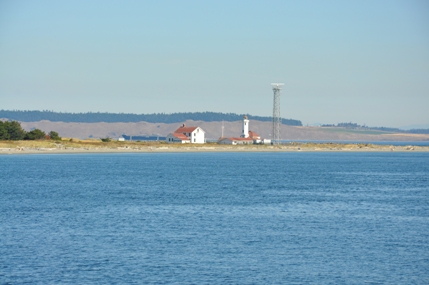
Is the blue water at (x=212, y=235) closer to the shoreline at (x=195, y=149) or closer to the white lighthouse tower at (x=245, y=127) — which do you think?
the shoreline at (x=195, y=149)

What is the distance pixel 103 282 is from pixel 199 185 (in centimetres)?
3492

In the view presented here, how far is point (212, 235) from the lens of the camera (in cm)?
2936

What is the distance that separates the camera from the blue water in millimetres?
22375

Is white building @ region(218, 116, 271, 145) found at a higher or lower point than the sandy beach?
higher

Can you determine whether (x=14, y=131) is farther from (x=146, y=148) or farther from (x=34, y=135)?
(x=146, y=148)

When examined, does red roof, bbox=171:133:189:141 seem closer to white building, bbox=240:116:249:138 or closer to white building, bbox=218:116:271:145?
white building, bbox=218:116:271:145

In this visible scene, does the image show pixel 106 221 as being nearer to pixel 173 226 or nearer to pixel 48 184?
pixel 173 226

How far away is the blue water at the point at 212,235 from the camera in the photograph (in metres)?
22.4

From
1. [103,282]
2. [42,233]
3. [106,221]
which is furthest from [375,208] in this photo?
[103,282]

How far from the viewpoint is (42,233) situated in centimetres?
2938

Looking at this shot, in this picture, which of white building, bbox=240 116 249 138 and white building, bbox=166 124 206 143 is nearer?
white building, bbox=166 124 206 143

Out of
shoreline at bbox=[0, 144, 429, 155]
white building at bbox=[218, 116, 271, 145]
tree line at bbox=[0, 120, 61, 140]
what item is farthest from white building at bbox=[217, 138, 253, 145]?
tree line at bbox=[0, 120, 61, 140]

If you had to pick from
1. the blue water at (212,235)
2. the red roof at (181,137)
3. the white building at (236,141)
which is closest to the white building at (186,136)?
the red roof at (181,137)

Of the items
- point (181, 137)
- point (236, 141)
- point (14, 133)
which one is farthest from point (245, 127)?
point (14, 133)
